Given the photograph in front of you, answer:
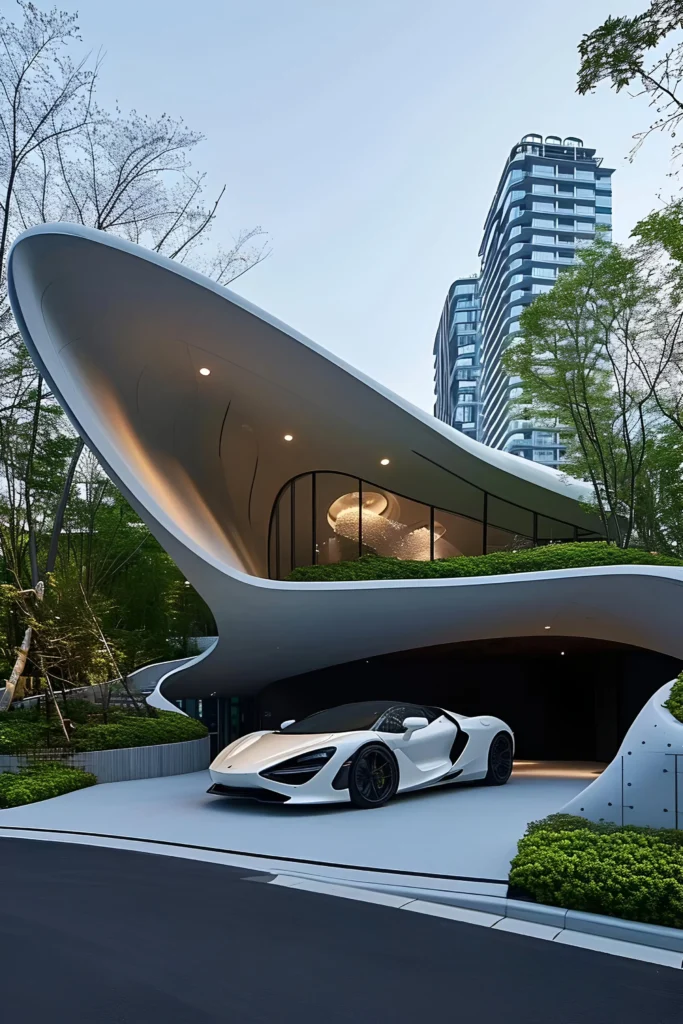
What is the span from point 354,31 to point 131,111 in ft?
25.3

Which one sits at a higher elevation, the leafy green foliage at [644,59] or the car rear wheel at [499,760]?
the leafy green foliage at [644,59]

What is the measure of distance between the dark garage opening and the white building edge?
0.92 metres

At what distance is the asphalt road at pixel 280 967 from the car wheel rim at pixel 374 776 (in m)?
3.49

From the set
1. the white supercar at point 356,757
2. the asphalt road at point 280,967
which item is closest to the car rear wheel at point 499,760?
the white supercar at point 356,757

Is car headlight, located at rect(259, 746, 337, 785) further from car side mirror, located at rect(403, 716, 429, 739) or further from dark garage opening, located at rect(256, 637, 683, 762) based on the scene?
dark garage opening, located at rect(256, 637, 683, 762)

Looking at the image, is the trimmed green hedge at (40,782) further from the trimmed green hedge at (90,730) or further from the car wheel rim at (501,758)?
the car wheel rim at (501,758)

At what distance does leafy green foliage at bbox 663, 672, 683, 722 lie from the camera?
653 centimetres

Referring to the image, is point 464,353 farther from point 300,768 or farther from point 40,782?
point 300,768

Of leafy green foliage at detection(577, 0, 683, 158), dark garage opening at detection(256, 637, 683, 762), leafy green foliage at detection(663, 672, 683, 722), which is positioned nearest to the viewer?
leafy green foliage at detection(663, 672, 683, 722)

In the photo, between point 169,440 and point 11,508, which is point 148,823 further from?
point 11,508

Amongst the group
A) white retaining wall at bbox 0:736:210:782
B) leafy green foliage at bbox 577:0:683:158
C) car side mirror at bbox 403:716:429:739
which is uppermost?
leafy green foliage at bbox 577:0:683:158

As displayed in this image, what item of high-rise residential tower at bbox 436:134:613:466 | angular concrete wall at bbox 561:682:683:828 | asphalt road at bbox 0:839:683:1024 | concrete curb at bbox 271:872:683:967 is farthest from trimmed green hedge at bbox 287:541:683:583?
high-rise residential tower at bbox 436:134:613:466

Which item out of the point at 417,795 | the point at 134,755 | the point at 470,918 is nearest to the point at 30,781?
the point at 134,755

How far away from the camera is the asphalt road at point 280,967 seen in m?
3.61
